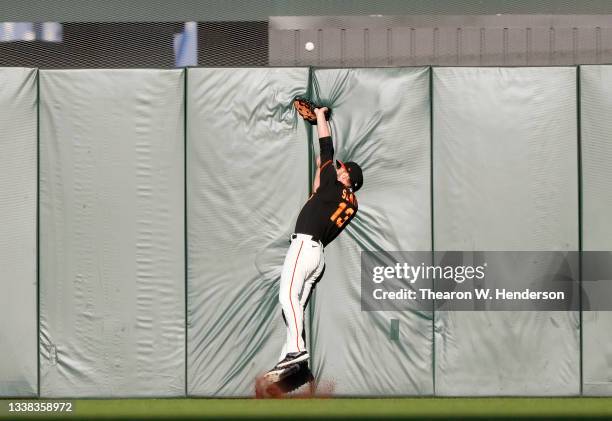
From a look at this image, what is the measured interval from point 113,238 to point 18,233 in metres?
0.99

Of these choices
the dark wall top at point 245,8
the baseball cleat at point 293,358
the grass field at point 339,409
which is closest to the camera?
the grass field at point 339,409

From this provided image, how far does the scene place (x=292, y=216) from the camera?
10.4 m

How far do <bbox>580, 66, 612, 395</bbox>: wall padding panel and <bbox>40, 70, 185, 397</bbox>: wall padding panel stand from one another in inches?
166

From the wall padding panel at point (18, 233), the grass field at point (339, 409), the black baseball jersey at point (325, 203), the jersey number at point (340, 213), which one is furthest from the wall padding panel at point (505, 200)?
the wall padding panel at point (18, 233)

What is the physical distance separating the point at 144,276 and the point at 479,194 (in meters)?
3.59

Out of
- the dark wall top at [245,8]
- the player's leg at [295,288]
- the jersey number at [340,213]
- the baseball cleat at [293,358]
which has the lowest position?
the baseball cleat at [293,358]

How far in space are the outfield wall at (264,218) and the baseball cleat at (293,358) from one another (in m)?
0.13

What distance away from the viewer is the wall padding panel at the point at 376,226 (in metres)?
10.4

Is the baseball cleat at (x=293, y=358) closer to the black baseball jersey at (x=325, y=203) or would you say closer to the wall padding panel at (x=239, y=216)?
the wall padding panel at (x=239, y=216)

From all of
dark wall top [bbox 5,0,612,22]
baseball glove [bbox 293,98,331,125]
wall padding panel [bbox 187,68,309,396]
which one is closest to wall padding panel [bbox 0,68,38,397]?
dark wall top [bbox 5,0,612,22]

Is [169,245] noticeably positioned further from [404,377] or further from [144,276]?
[404,377]

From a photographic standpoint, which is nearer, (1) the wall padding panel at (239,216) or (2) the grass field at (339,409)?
(2) the grass field at (339,409)

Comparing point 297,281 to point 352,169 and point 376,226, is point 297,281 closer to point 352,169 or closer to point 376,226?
point 376,226

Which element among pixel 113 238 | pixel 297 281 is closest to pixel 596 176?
pixel 297 281
